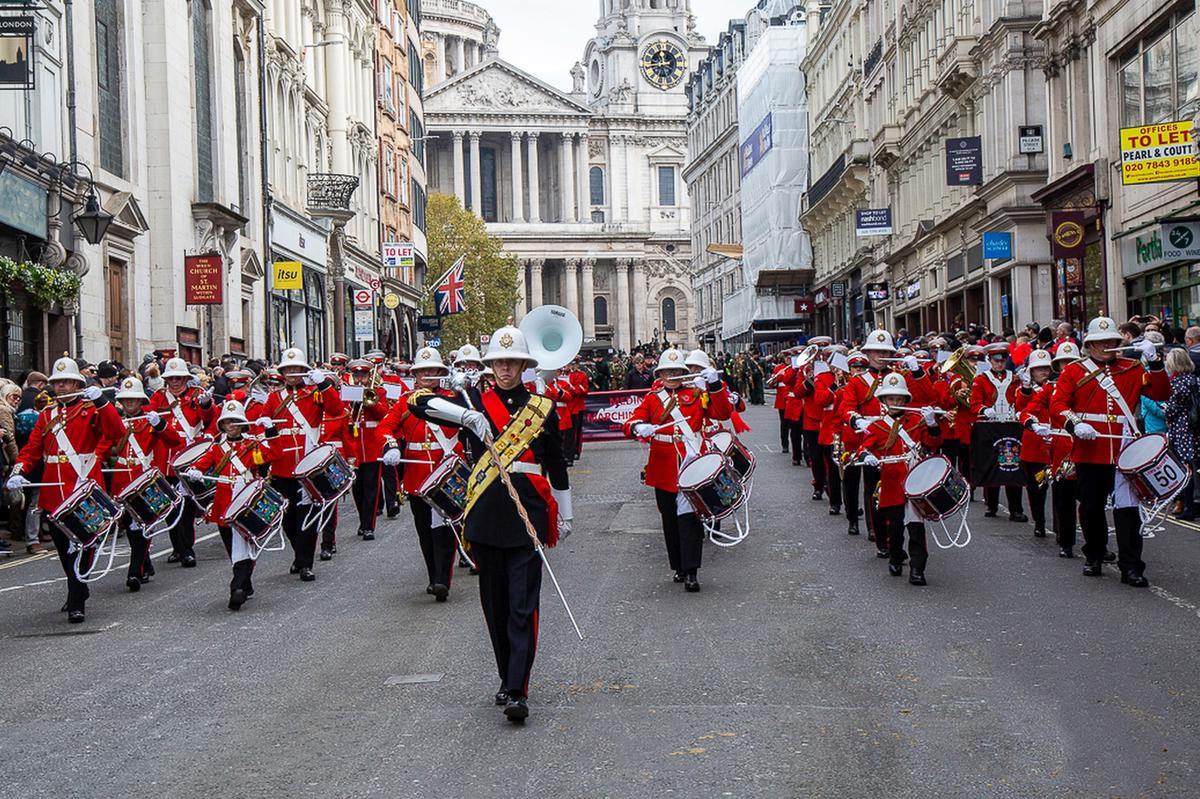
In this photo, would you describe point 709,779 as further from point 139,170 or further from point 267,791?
point 139,170

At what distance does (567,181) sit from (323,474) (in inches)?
4474

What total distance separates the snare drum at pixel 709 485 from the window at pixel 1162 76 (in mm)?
14764

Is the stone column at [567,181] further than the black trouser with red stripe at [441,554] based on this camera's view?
Yes

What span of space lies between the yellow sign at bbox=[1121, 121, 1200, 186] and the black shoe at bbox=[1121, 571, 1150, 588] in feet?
36.5

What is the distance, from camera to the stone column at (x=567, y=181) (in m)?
125

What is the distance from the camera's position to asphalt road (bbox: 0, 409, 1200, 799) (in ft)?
20.7

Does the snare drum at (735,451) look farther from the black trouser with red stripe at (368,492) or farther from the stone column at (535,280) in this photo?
the stone column at (535,280)

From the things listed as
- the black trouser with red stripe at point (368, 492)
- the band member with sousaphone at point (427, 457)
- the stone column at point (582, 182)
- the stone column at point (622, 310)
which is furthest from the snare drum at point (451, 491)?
the stone column at point (582, 182)

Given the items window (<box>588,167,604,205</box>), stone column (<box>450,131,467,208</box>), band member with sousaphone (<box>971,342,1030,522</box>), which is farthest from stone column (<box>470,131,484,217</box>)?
band member with sousaphone (<box>971,342,1030,522</box>)

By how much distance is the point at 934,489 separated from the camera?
1125 cm

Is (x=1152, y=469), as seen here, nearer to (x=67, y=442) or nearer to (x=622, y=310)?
(x=67, y=442)

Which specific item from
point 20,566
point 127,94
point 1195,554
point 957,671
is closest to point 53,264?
point 127,94

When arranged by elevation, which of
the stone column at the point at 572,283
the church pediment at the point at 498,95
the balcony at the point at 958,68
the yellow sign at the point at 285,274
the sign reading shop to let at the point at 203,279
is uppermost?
the church pediment at the point at 498,95

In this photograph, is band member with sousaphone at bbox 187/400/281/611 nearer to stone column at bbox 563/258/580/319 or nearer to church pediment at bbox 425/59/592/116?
church pediment at bbox 425/59/592/116
